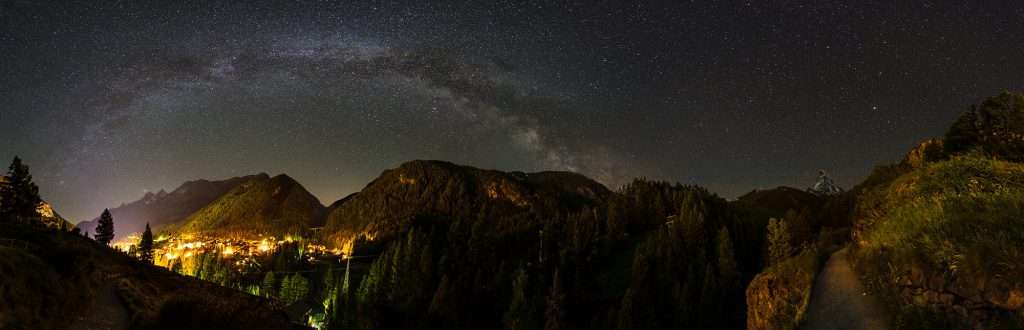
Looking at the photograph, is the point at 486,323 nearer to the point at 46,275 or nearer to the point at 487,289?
the point at 487,289

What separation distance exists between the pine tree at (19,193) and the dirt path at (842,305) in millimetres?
87603

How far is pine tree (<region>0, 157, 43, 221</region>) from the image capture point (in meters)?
61.1

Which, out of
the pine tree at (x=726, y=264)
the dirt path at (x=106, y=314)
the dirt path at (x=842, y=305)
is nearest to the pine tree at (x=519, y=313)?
the pine tree at (x=726, y=264)

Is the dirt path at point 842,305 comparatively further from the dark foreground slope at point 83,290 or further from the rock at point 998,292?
the dark foreground slope at point 83,290

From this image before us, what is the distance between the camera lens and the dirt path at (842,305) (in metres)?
11.4

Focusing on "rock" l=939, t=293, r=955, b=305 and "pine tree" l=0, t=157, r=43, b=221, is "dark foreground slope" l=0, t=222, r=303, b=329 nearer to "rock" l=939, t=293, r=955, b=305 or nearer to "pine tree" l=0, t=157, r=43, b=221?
"rock" l=939, t=293, r=955, b=305

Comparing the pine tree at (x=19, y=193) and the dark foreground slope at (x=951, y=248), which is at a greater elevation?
the pine tree at (x=19, y=193)

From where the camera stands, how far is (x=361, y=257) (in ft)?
577

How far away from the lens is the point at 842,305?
12516mm

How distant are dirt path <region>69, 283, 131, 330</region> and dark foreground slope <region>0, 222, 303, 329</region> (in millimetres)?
73

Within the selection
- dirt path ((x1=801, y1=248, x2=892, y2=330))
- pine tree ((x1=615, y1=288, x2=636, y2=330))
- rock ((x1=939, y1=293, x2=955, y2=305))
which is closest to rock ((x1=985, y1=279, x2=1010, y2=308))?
rock ((x1=939, y1=293, x2=955, y2=305))

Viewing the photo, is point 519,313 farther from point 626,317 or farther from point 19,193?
point 19,193

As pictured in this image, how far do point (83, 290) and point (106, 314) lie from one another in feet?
5.43

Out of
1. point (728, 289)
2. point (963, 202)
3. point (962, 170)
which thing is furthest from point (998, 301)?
point (728, 289)
